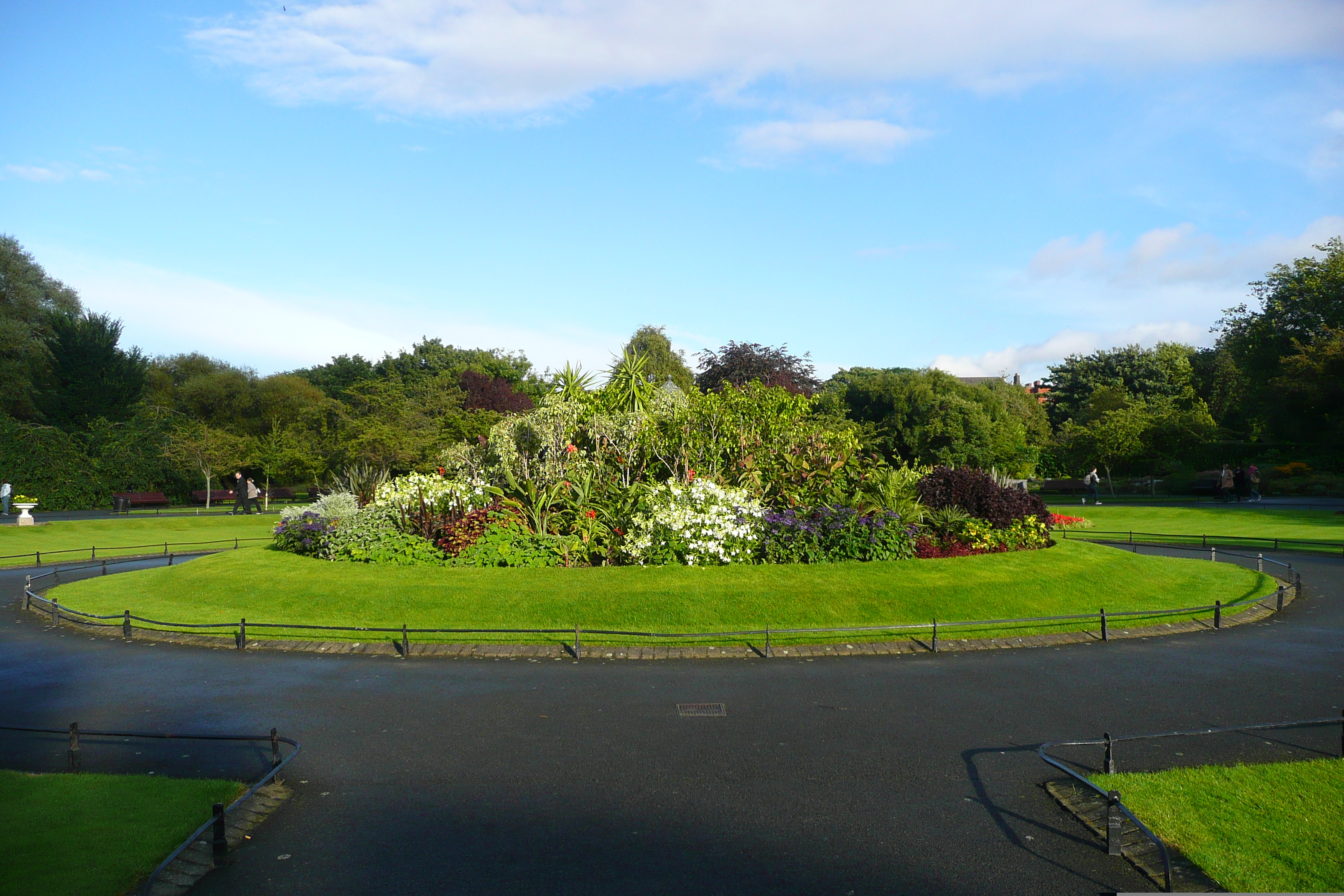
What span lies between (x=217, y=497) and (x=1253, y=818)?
55533 millimetres

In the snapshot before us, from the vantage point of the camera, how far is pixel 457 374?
64312mm

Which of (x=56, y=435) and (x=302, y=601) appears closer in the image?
(x=302, y=601)

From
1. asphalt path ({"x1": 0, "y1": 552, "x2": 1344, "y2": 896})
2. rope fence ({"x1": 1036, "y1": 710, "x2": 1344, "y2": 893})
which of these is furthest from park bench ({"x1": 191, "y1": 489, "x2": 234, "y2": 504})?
rope fence ({"x1": 1036, "y1": 710, "x2": 1344, "y2": 893})

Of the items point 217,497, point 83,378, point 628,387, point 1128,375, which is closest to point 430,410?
point 217,497

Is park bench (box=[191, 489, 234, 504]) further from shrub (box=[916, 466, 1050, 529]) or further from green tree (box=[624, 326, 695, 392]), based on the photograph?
shrub (box=[916, 466, 1050, 529])

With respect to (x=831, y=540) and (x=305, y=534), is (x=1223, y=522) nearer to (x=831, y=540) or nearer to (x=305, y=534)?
(x=831, y=540)

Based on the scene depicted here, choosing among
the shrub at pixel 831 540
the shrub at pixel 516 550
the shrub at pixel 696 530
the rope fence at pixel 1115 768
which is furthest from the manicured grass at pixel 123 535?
the rope fence at pixel 1115 768

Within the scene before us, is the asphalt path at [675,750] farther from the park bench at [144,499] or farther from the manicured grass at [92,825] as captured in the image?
Answer: the park bench at [144,499]

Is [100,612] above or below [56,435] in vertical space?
below

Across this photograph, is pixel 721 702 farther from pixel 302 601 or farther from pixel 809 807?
→ pixel 302 601

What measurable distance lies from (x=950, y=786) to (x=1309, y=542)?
22580 mm

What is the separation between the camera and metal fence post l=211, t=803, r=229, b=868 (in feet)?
19.4

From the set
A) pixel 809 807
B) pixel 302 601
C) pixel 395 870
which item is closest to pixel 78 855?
pixel 395 870

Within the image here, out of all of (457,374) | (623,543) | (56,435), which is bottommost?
(623,543)
